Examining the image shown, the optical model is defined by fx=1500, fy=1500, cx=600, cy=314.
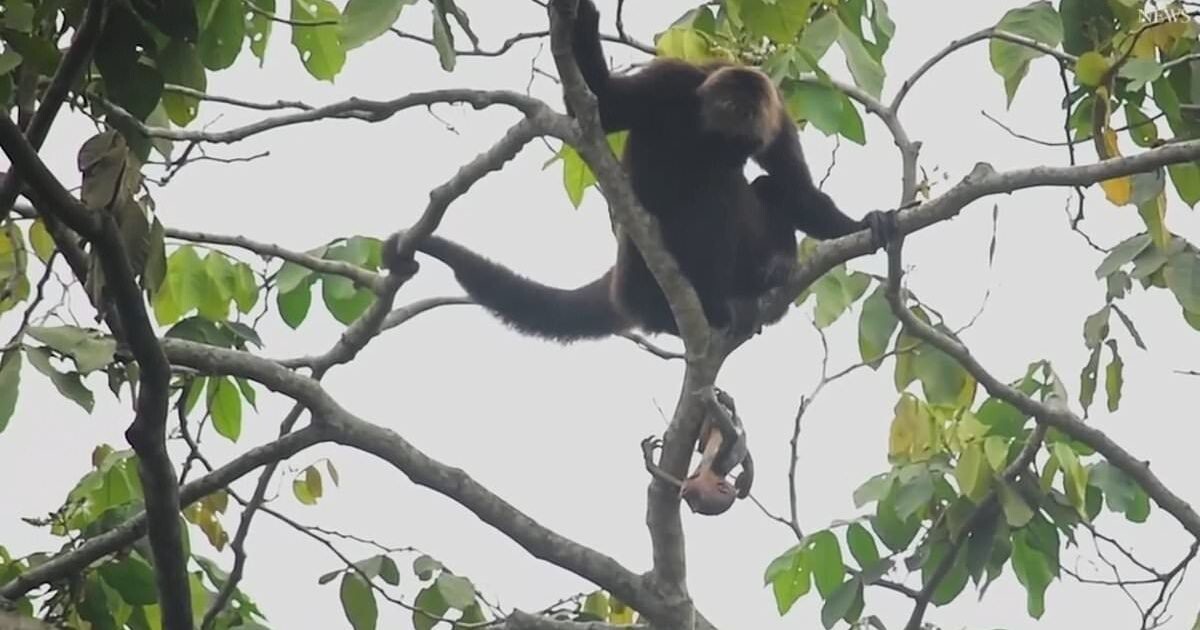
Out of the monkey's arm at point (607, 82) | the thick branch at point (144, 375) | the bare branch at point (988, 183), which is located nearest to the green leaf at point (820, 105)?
the bare branch at point (988, 183)

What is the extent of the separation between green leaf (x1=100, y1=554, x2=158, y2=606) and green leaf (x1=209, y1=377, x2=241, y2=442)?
2.21 ft

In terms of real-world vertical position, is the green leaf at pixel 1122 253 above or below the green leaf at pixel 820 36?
below

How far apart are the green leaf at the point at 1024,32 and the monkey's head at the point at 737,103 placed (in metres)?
0.87

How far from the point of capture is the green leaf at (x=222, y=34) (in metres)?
2.72

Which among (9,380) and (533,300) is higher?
(533,300)

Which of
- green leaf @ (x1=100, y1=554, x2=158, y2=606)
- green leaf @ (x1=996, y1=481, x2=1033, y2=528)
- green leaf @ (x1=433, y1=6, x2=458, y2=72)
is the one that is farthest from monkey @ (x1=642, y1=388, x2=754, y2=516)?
green leaf @ (x1=433, y1=6, x2=458, y2=72)

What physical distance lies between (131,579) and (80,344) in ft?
2.91

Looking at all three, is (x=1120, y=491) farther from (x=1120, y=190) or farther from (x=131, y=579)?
(x=131, y=579)

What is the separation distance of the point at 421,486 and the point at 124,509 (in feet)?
2.14

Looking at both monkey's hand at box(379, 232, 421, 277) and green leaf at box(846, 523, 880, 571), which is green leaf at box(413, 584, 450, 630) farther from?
green leaf at box(846, 523, 880, 571)

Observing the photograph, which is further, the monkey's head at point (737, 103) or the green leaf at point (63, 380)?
the monkey's head at point (737, 103)

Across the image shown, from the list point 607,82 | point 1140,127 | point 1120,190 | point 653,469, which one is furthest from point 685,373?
point 1140,127

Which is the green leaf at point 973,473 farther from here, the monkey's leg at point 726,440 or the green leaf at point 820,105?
the green leaf at point 820,105

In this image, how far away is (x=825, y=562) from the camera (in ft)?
12.8
